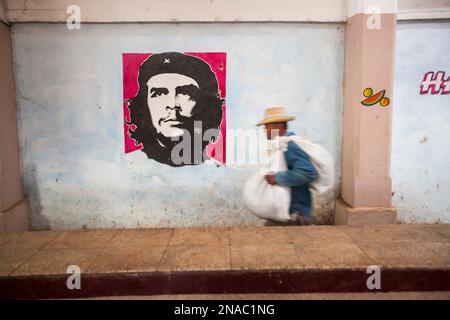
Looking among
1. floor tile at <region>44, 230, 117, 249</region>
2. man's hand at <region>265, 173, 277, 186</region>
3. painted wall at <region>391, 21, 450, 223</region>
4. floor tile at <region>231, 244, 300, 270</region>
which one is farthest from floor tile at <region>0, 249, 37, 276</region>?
painted wall at <region>391, 21, 450, 223</region>

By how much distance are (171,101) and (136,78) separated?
2.18ft

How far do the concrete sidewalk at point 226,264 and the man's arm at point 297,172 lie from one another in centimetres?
80

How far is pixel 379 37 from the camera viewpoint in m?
4.64

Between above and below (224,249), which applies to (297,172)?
above

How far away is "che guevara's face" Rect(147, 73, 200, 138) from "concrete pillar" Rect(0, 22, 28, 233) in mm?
2146

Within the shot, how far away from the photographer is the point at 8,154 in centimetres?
495

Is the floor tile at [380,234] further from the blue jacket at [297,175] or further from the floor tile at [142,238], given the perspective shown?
the floor tile at [142,238]

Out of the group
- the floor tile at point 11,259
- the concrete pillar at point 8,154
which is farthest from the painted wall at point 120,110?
the floor tile at point 11,259

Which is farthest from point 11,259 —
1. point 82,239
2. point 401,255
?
point 401,255

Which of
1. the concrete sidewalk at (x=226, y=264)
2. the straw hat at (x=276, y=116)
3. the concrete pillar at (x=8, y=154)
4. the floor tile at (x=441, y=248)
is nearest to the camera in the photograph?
the concrete sidewalk at (x=226, y=264)

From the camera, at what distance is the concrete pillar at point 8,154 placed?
4.79m

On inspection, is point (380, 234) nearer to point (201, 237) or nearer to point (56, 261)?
point (201, 237)

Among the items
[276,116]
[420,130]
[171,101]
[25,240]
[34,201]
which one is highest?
[171,101]
